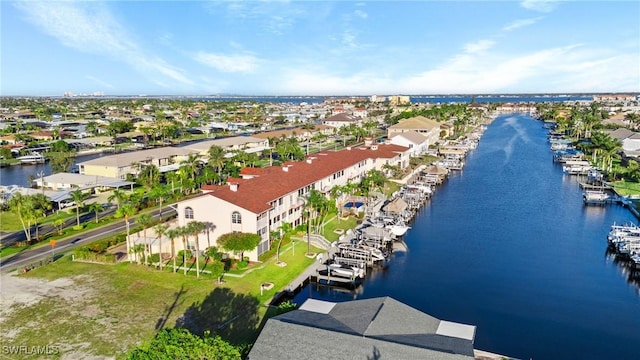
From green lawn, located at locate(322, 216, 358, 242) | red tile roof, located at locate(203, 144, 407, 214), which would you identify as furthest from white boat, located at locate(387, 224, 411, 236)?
red tile roof, located at locate(203, 144, 407, 214)

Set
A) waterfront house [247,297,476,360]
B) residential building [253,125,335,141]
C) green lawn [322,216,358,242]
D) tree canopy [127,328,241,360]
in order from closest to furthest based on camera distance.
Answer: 1. tree canopy [127,328,241,360]
2. waterfront house [247,297,476,360]
3. green lawn [322,216,358,242]
4. residential building [253,125,335,141]

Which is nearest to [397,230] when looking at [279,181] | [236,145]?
[279,181]

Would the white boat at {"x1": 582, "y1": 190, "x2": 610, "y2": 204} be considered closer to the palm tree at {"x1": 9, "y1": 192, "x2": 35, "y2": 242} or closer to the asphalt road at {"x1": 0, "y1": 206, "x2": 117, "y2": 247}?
the asphalt road at {"x1": 0, "y1": 206, "x2": 117, "y2": 247}

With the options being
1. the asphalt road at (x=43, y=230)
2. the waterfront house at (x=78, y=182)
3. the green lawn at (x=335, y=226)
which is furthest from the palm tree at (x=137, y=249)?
the waterfront house at (x=78, y=182)

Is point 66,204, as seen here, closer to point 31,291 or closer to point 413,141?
point 31,291

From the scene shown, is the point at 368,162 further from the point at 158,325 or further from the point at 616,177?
the point at 158,325

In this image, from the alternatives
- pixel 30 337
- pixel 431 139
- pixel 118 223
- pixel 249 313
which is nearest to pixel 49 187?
pixel 118 223
